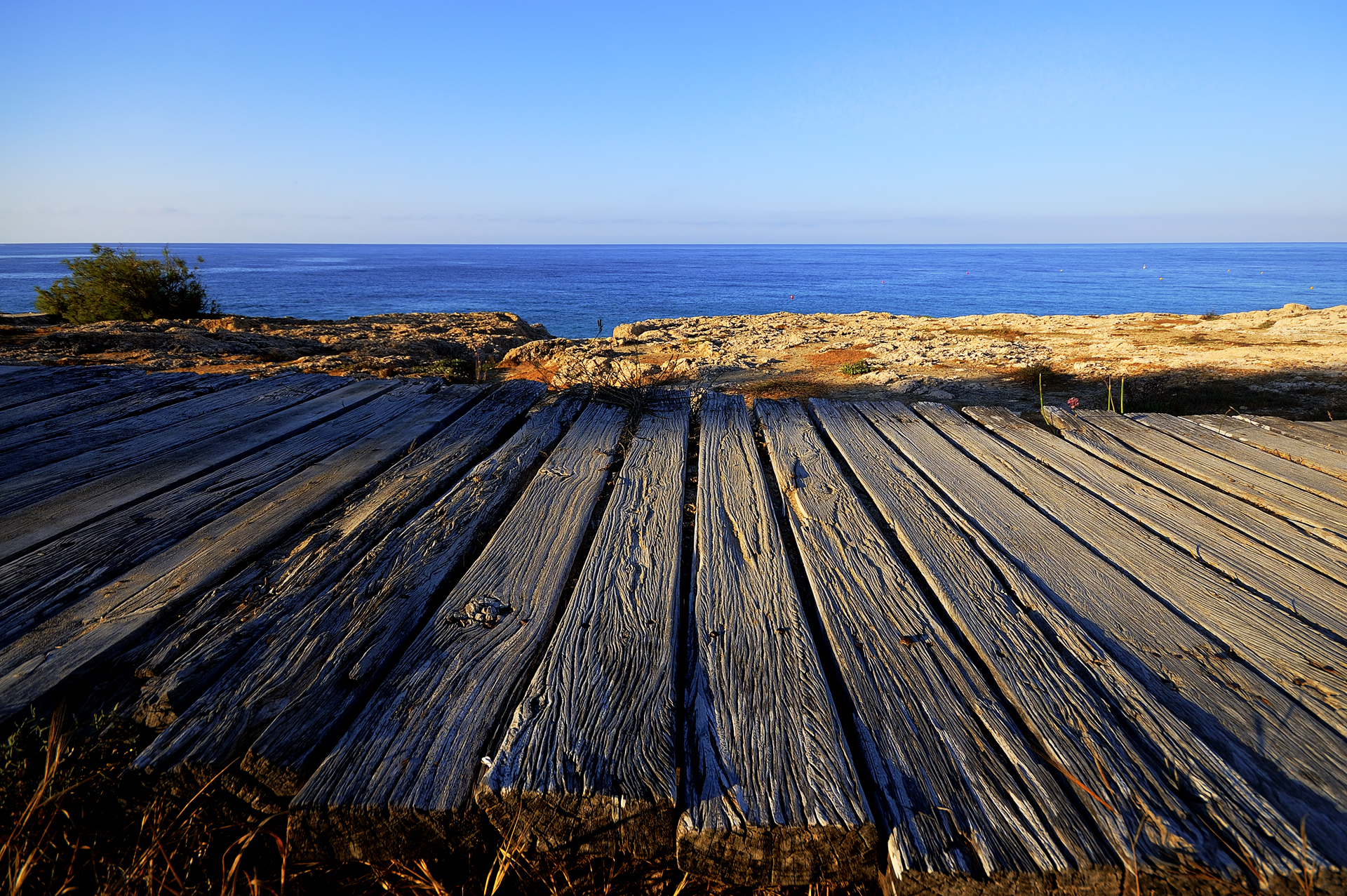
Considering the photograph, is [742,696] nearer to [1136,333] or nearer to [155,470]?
[155,470]

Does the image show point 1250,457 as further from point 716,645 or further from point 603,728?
point 603,728

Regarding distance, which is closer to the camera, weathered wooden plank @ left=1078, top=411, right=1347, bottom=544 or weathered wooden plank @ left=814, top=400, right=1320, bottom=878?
weathered wooden plank @ left=814, top=400, right=1320, bottom=878

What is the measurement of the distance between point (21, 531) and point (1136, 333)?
1598 cm

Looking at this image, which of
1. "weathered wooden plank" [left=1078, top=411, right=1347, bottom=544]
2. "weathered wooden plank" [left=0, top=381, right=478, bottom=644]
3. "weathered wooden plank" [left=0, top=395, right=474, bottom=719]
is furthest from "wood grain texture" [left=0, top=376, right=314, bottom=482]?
"weathered wooden plank" [left=1078, top=411, right=1347, bottom=544]

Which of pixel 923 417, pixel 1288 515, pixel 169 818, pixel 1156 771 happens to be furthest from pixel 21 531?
pixel 1288 515

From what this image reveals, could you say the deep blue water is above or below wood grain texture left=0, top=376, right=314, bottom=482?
below

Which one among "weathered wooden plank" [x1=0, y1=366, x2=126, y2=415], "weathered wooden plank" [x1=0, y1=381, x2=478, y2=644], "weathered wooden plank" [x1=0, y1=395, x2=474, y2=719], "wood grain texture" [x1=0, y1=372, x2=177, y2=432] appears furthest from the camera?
"weathered wooden plank" [x1=0, y1=366, x2=126, y2=415]

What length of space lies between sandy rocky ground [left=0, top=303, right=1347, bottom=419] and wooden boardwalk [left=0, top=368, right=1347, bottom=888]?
10.3ft

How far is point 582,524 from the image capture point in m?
2.01

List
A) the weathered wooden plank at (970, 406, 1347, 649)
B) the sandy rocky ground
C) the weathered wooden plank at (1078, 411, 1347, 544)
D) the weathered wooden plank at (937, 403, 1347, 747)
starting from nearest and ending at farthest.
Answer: the weathered wooden plank at (937, 403, 1347, 747) → the weathered wooden plank at (970, 406, 1347, 649) → the weathered wooden plank at (1078, 411, 1347, 544) → the sandy rocky ground

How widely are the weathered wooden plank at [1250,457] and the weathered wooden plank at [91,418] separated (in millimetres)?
4927

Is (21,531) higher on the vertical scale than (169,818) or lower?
higher

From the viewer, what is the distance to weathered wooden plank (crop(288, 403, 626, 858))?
3.36 ft

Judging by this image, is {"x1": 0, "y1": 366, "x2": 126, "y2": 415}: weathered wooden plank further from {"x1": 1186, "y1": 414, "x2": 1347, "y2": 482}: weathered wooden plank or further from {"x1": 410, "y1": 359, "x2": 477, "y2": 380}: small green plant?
{"x1": 1186, "y1": 414, "x2": 1347, "y2": 482}: weathered wooden plank
